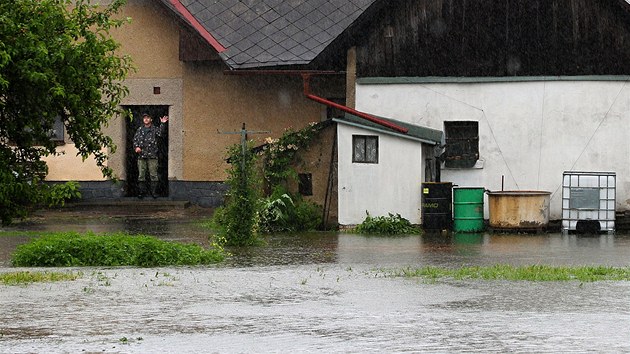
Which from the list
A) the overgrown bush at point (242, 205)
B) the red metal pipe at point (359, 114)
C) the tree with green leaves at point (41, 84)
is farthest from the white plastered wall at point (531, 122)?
the tree with green leaves at point (41, 84)

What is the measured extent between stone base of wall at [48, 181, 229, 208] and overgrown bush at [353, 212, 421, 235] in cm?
581

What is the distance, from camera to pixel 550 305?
13578mm

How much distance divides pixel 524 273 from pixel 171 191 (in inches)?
659

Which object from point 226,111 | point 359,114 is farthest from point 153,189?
point 359,114

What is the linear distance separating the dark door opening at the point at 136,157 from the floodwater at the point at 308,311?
41.9ft

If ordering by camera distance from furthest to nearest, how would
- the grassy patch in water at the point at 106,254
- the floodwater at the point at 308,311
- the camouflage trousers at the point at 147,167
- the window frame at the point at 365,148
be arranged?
the camouflage trousers at the point at 147,167 < the window frame at the point at 365,148 < the grassy patch in water at the point at 106,254 < the floodwater at the point at 308,311

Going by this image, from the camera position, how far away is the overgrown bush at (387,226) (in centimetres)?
2672

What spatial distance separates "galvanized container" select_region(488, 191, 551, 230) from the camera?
26828 millimetres

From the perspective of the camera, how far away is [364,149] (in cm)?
2775

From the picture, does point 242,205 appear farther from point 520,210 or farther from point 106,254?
point 520,210

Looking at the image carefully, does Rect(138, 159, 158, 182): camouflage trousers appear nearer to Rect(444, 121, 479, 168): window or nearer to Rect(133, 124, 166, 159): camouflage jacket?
Rect(133, 124, 166, 159): camouflage jacket

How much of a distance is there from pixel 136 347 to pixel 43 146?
875cm

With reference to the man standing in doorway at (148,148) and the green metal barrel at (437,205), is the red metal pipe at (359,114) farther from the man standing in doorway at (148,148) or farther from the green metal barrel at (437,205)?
the man standing in doorway at (148,148)

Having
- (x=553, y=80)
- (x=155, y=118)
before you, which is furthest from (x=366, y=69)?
(x=155, y=118)
